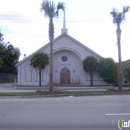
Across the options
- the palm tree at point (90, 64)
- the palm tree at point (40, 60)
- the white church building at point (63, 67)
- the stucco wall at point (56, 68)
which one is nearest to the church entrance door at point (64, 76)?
the white church building at point (63, 67)

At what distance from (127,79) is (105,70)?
3950 millimetres

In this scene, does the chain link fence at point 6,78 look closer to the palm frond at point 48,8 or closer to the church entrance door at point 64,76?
the church entrance door at point 64,76

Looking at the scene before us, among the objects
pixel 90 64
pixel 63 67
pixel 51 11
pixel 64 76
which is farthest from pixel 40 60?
pixel 51 11

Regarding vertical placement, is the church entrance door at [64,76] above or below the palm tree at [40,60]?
below

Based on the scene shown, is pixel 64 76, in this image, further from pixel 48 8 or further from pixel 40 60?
pixel 48 8

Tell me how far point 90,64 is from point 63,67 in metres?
4.94

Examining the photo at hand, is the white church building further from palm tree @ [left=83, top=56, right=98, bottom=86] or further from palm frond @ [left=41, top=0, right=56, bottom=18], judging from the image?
palm frond @ [left=41, top=0, right=56, bottom=18]

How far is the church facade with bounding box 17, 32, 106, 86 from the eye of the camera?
41.2 m

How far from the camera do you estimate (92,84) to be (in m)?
40.5

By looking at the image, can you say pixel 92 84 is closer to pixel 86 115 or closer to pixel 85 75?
pixel 85 75

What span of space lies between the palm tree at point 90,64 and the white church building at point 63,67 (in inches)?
47.0

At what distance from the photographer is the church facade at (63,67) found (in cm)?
4119

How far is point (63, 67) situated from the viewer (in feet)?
140

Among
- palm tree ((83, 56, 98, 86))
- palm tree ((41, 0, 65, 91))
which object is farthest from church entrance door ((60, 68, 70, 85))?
palm tree ((41, 0, 65, 91))
